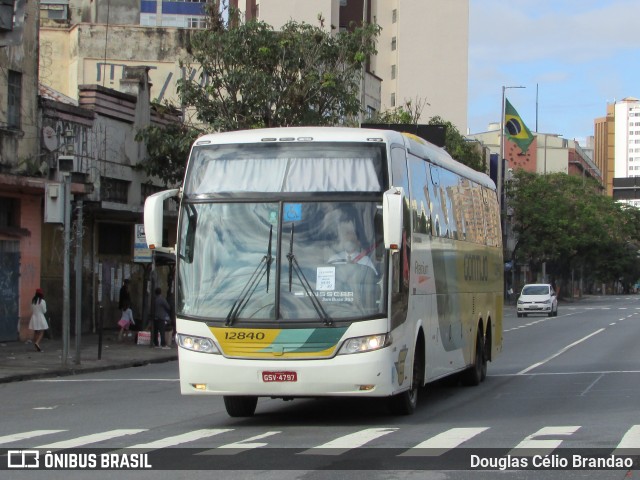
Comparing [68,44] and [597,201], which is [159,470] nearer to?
[68,44]

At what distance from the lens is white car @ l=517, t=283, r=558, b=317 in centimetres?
5881

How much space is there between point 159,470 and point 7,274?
842 inches

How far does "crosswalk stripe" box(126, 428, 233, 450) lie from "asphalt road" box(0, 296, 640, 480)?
14 millimetres

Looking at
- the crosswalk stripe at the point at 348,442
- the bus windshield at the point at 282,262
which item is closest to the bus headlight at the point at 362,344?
the bus windshield at the point at 282,262

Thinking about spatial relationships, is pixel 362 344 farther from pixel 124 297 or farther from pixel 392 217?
pixel 124 297

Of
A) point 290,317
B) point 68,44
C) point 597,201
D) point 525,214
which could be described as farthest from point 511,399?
point 597,201

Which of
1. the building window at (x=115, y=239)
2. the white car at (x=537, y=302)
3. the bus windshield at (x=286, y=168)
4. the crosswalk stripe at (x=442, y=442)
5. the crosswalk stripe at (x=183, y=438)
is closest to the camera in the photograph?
the crosswalk stripe at (x=442, y=442)

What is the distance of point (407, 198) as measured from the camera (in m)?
14.2

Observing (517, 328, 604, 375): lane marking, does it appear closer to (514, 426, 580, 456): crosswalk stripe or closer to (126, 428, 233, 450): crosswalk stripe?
(514, 426, 580, 456): crosswalk stripe

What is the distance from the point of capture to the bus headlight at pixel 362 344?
12.7 meters

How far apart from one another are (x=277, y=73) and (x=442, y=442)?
2315 centimetres

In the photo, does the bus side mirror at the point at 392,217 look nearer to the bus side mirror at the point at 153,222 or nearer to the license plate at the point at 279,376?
the license plate at the point at 279,376

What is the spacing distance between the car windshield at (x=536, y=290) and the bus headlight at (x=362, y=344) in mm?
48160

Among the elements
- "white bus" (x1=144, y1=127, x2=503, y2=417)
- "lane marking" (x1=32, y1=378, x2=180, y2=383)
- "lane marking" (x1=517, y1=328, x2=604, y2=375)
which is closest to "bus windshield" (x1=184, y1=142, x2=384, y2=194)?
"white bus" (x1=144, y1=127, x2=503, y2=417)
